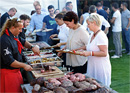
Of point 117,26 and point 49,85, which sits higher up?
point 117,26

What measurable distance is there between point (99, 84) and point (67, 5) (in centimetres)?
282

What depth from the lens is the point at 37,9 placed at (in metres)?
5.14

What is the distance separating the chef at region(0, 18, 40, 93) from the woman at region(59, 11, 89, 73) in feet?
2.87

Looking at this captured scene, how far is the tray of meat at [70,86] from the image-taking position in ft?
7.08

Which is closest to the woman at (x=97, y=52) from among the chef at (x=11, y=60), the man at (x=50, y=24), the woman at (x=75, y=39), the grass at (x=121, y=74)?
the woman at (x=75, y=39)

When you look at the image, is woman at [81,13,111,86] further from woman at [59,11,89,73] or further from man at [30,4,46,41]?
man at [30,4,46,41]

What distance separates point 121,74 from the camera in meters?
5.10

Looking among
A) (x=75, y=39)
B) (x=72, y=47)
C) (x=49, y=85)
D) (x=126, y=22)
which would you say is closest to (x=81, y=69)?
(x=72, y=47)

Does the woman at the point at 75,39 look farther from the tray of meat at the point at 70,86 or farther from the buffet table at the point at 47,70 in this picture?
the tray of meat at the point at 70,86

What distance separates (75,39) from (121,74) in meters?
2.28

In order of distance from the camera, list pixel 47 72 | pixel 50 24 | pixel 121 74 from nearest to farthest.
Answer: pixel 47 72 < pixel 121 74 < pixel 50 24

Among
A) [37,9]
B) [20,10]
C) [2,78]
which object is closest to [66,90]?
[2,78]

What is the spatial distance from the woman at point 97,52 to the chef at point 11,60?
89 cm

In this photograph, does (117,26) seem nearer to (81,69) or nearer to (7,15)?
(81,69)
